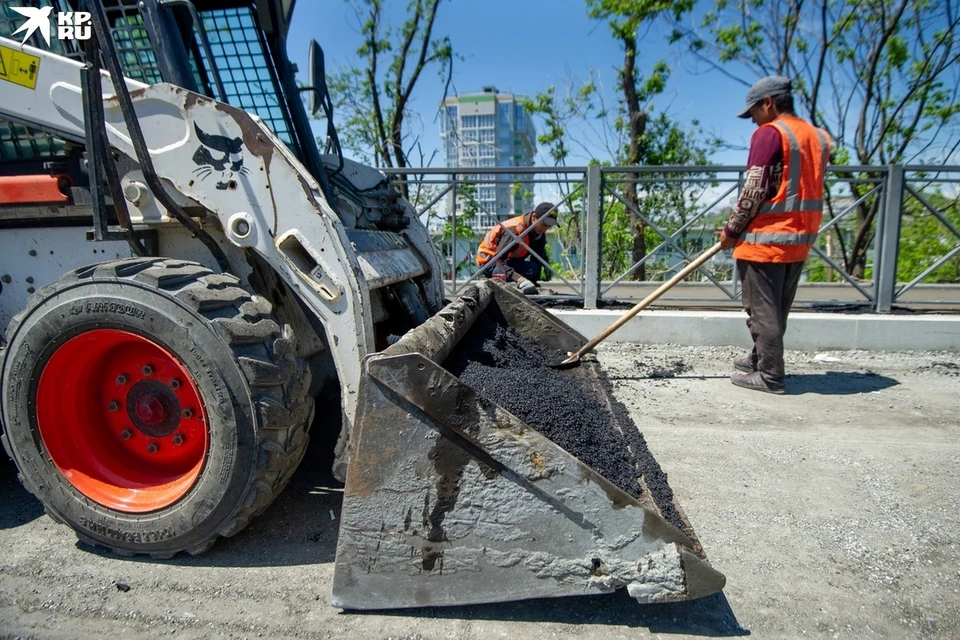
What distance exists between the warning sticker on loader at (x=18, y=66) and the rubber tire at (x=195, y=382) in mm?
859

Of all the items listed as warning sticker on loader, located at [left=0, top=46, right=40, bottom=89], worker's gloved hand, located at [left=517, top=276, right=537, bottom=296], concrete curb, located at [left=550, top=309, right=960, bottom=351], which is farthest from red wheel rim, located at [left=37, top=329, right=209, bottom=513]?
worker's gloved hand, located at [left=517, top=276, right=537, bottom=296]

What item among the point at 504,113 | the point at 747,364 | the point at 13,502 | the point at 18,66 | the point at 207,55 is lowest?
the point at 13,502

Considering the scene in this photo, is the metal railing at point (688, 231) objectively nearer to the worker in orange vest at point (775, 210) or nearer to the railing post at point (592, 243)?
the railing post at point (592, 243)

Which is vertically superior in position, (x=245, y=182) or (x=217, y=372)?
(x=245, y=182)

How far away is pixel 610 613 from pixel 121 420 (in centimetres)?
203

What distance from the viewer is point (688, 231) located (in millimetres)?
8516

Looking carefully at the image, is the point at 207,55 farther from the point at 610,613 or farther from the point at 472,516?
the point at 610,613

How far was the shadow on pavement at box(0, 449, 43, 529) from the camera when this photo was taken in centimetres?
261

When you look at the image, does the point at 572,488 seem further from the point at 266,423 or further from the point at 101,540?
the point at 101,540

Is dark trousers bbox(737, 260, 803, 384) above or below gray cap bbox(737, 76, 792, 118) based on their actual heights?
below

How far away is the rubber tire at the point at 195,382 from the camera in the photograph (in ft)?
6.89

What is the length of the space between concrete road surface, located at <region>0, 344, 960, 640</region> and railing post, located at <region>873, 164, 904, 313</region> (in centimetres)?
282

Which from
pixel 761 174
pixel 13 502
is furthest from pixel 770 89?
pixel 13 502

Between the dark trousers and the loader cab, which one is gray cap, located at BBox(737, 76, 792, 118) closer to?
the dark trousers
